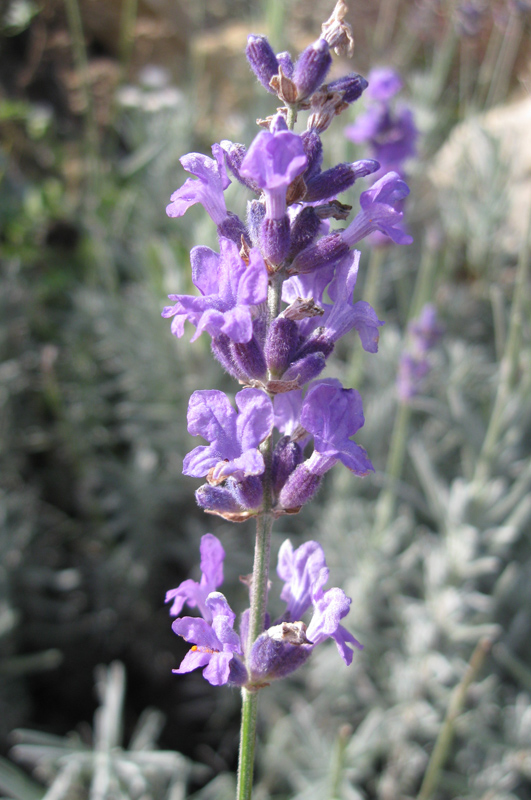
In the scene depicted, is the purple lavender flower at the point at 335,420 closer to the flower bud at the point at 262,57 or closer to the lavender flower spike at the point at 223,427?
the lavender flower spike at the point at 223,427

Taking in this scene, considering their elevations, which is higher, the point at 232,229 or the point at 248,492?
the point at 232,229

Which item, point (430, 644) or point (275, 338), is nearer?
point (275, 338)

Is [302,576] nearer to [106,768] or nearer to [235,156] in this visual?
[235,156]

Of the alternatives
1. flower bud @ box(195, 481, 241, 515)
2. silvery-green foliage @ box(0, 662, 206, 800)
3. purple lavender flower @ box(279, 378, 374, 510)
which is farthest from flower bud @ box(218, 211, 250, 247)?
silvery-green foliage @ box(0, 662, 206, 800)

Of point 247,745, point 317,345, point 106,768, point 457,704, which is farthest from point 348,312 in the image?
point 106,768

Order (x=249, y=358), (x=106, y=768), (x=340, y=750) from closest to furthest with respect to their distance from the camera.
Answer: (x=249, y=358) → (x=340, y=750) → (x=106, y=768)

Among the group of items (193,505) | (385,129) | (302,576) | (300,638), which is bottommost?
(300,638)

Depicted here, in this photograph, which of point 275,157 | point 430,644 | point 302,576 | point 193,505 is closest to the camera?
point 275,157
